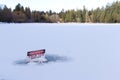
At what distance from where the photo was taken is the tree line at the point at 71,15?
48.8 metres

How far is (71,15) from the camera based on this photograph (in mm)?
53938

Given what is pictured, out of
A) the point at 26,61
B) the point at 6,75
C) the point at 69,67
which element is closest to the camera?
the point at 6,75

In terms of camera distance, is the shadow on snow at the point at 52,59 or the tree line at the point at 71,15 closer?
the shadow on snow at the point at 52,59

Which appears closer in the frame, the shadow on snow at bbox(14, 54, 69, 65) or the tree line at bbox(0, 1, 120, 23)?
the shadow on snow at bbox(14, 54, 69, 65)

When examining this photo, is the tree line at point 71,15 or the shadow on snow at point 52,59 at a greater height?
the tree line at point 71,15

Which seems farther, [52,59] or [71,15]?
[71,15]

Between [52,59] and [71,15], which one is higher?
[71,15]

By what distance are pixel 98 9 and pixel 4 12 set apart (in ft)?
66.8

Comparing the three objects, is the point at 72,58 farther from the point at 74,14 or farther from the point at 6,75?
the point at 74,14

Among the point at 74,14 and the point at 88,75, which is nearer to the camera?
the point at 88,75

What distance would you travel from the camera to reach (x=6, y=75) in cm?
489

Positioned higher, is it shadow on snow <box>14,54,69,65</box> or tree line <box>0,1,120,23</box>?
tree line <box>0,1,120,23</box>

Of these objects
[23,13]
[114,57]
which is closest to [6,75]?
[114,57]

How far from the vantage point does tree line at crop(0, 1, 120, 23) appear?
48822 mm
